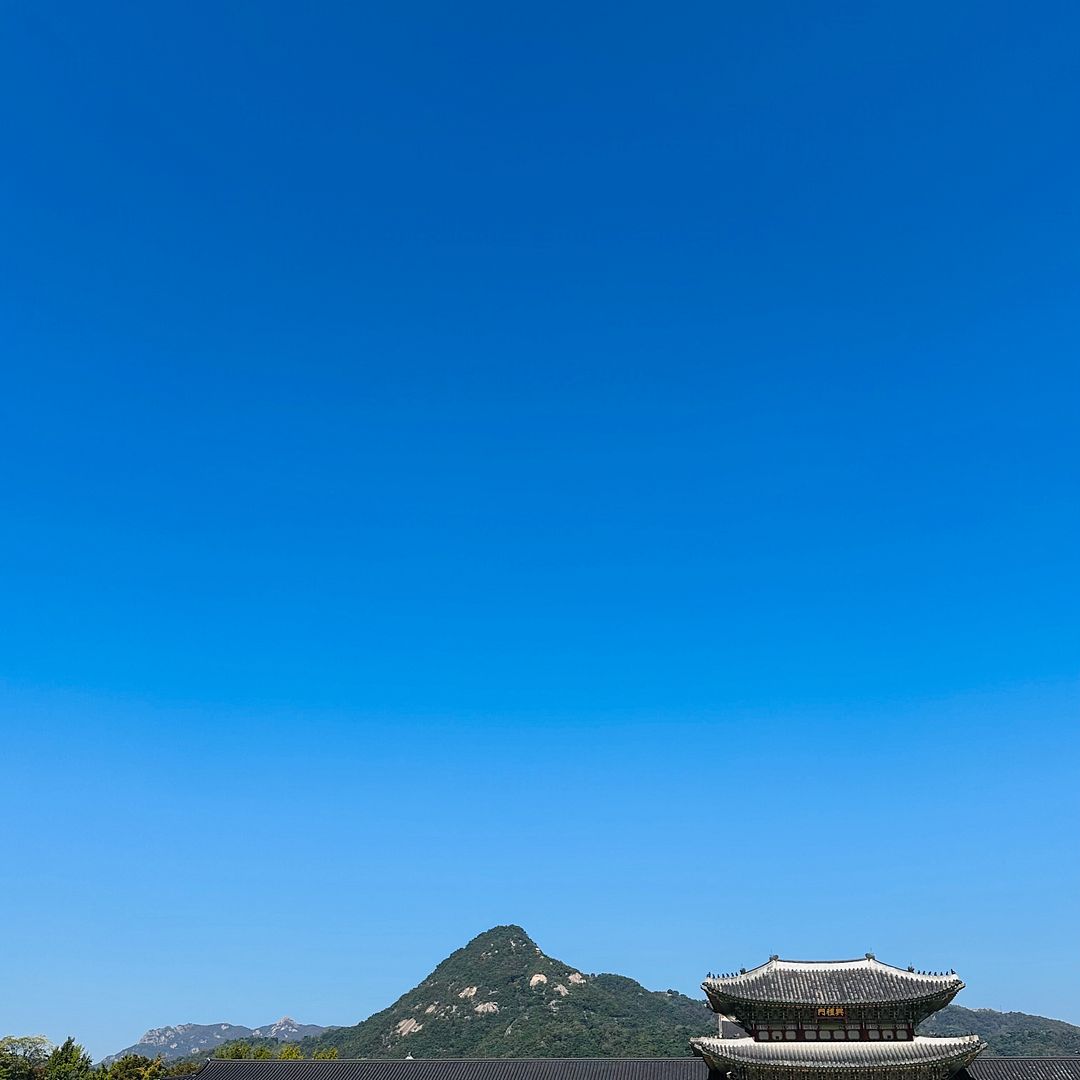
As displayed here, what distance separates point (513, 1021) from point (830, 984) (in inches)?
5566

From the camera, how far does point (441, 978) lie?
198m

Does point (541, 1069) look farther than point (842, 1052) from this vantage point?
Yes

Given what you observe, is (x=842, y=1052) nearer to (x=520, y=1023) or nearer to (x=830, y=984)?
(x=830, y=984)

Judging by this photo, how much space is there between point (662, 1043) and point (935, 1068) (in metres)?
108

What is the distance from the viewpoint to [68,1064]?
54.0 m

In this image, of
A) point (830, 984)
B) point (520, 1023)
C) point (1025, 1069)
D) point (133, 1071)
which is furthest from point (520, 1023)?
point (830, 984)

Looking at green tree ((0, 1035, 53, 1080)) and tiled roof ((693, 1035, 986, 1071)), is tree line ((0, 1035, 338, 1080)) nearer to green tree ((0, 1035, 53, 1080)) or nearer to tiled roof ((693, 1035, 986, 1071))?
green tree ((0, 1035, 53, 1080))

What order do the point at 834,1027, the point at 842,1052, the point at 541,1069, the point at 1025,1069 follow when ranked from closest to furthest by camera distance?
the point at 842,1052 → the point at 834,1027 → the point at 1025,1069 → the point at 541,1069

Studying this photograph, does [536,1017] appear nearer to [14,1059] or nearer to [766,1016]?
[14,1059]

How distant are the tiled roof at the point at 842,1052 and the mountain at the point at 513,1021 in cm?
10113

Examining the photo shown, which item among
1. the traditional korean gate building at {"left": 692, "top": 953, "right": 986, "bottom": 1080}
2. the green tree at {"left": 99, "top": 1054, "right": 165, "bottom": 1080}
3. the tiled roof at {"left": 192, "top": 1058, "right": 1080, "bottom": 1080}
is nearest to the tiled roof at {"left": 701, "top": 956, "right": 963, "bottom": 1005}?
the traditional korean gate building at {"left": 692, "top": 953, "right": 986, "bottom": 1080}

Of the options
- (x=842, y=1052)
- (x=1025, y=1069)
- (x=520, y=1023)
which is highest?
(x=520, y=1023)

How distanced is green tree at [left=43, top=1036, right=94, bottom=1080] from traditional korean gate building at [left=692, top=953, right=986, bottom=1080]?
3829cm

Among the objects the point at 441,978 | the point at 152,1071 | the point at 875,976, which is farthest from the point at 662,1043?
the point at 875,976
